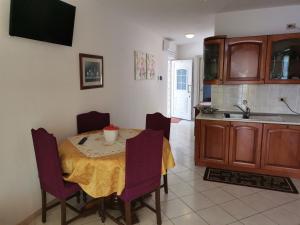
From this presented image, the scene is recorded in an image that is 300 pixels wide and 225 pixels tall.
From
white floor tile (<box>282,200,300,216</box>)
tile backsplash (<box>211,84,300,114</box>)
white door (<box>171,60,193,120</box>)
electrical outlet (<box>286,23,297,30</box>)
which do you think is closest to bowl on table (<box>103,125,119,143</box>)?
white floor tile (<box>282,200,300,216</box>)

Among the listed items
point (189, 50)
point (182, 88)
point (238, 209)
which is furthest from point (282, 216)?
point (189, 50)

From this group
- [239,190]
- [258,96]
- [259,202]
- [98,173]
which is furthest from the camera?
[258,96]

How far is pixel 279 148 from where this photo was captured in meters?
3.17

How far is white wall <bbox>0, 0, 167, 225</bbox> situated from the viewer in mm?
2010

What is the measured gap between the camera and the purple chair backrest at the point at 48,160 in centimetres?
191

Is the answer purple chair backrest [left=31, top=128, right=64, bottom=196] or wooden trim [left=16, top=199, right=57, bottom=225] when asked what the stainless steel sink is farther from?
wooden trim [left=16, top=199, right=57, bottom=225]

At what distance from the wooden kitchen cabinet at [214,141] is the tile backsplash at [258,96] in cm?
60

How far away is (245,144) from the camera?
3316 mm

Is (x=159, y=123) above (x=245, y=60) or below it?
below

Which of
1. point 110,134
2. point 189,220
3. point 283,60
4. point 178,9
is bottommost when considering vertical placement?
point 189,220

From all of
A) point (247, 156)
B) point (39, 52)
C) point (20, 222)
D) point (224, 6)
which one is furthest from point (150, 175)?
point (224, 6)

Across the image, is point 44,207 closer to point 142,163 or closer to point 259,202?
point 142,163

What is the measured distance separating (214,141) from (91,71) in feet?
6.59

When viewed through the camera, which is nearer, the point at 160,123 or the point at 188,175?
the point at 160,123
